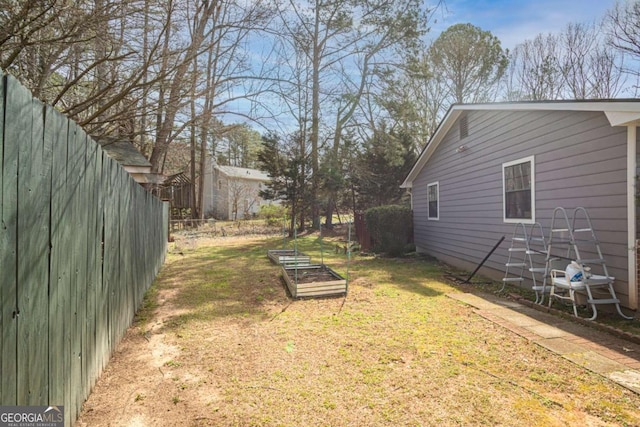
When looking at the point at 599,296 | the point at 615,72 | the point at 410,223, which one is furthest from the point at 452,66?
the point at 599,296

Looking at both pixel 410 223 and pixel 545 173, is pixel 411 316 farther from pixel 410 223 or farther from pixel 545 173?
pixel 410 223

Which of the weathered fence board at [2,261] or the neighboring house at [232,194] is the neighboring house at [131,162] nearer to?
the weathered fence board at [2,261]

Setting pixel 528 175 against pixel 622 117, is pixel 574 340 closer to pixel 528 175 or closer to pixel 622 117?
pixel 622 117

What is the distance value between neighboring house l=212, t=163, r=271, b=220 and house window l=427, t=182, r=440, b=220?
1682cm

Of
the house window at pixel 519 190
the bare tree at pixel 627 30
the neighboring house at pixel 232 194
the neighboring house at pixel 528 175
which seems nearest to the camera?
the neighboring house at pixel 528 175

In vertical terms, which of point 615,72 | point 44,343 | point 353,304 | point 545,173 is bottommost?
point 353,304

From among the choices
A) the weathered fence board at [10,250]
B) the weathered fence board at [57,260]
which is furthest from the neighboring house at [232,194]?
the weathered fence board at [10,250]

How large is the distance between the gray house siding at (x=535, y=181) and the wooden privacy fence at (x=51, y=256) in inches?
227

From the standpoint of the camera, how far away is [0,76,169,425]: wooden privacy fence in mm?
1435

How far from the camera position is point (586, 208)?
484 cm

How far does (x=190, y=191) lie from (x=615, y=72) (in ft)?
74.8

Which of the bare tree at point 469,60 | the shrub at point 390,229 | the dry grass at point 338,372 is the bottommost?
the dry grass at point 338,372

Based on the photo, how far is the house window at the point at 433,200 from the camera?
9.88m

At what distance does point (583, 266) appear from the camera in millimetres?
4324
